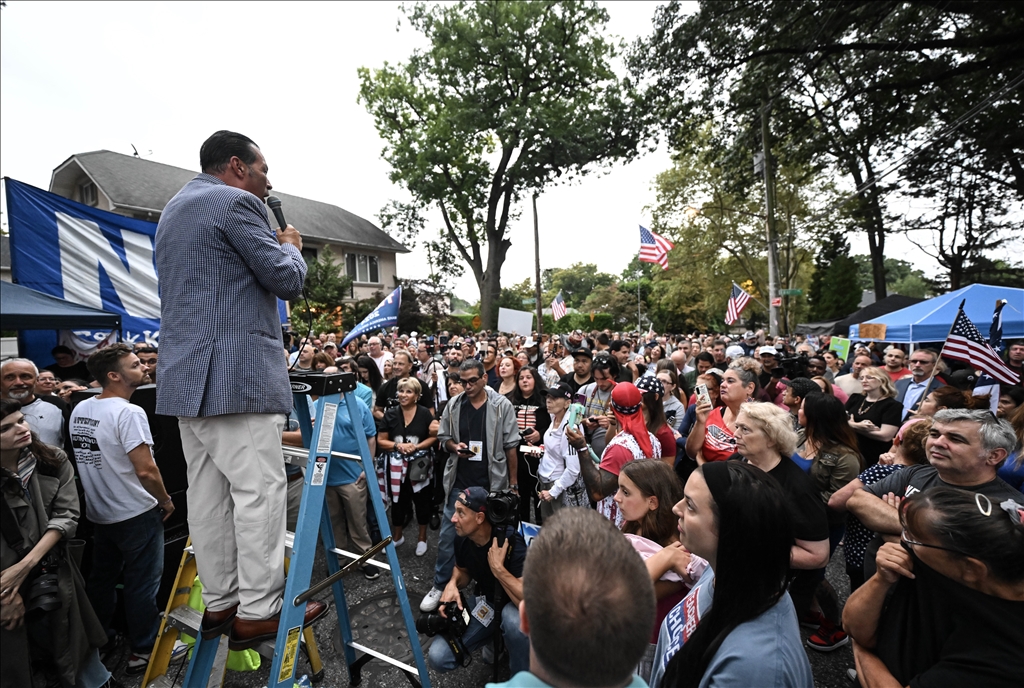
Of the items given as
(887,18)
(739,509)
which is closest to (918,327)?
(887,18)

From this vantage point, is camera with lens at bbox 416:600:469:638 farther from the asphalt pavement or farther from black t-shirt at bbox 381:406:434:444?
black t-shirt at bbox 381:406:434:444

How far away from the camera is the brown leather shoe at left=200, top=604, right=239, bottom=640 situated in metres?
1.88

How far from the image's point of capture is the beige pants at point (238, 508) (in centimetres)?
180

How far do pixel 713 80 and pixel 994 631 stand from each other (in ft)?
51.3

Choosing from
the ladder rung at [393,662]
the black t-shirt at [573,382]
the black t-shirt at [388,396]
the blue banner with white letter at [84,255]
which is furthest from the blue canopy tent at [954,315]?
the blue banner with white letter at [84,255]

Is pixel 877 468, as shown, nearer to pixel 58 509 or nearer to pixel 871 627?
pixel 871 627

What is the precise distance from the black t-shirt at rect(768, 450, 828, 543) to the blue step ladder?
83.5 inches

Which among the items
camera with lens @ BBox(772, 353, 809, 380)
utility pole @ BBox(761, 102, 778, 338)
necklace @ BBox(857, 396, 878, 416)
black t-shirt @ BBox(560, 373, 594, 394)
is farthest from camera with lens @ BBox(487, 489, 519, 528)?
utility pole @ BBox(761, 102, 778, 338)

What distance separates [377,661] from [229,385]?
2504 mm

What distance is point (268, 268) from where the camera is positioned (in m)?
1.83

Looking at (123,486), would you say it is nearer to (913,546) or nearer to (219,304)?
(219,304)

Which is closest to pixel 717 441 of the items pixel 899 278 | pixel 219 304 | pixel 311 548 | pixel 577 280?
pixel 311 548

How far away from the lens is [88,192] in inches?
953

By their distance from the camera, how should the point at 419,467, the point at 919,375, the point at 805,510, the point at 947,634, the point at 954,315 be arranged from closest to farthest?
the point at 947,634
the point at 805,510
the point at 419,467
the point at 919,375
the point at 954,315
